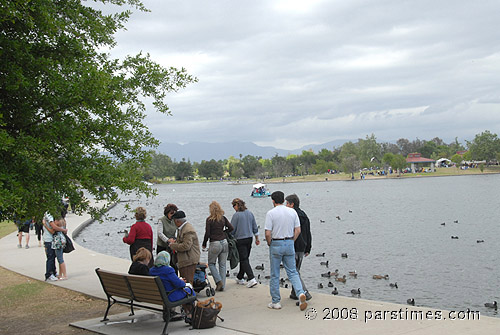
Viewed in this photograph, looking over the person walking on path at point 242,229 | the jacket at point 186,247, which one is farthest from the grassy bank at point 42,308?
the person walking on path at point 242,229

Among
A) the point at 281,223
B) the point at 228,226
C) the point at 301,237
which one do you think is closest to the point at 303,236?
the point at 301,237

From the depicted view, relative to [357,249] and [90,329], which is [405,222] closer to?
[357,249]

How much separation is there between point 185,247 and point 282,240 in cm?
195

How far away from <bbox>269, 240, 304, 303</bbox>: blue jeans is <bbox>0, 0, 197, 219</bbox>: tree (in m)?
3.16

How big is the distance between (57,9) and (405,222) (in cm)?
3679

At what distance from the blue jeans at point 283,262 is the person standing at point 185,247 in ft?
5.23

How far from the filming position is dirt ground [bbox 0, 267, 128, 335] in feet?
30.7

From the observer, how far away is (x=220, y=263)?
11.9 m

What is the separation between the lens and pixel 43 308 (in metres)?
10.8

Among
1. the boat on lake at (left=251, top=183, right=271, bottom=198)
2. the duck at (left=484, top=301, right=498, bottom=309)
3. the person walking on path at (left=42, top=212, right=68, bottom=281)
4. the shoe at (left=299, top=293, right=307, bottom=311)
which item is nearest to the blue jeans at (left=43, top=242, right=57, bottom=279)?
the person walking on path at (left=42, top=212, right=68, bottom=281)

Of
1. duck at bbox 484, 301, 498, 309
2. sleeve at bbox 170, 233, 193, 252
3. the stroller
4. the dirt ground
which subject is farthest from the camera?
duck at bbox 484, 301, 498, 309

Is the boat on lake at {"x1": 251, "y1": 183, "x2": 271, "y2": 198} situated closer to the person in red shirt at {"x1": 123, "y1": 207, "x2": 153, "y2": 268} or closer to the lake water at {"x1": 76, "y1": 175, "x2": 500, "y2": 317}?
the lake water at {"x1": 76, "y1": 175, "x2": 500, "y2": 317}

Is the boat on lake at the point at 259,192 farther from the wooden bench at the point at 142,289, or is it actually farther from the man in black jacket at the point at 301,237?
the wooden bench at the point at 142,289

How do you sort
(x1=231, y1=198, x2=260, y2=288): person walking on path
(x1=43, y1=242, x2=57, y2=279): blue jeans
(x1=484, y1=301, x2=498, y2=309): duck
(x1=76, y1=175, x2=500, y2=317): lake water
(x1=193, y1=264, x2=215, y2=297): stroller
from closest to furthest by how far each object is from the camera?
(x1=193, y1=264, x2=215, y2=297): stroller, (x1=231, y1=198, x2=260, y2=288): person walking on path, (x1=43, y1=242, x2=57, y2=279): blue jeans, (x1=484, y1=301, x2=498, y2=309): duck, (x1=76, y1=175, x2=500, y2=317): lake water
